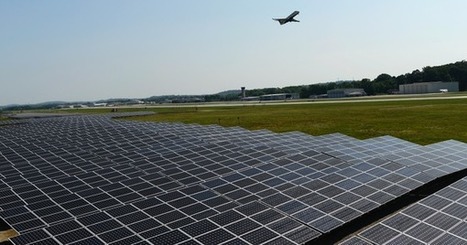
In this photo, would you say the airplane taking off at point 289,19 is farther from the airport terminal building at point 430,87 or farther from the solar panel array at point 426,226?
the airport terminal building at point 430,87

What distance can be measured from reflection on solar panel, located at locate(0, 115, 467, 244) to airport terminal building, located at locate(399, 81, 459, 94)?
15745 centimetres

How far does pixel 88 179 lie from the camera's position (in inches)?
757

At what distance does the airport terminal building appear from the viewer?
16562 cm

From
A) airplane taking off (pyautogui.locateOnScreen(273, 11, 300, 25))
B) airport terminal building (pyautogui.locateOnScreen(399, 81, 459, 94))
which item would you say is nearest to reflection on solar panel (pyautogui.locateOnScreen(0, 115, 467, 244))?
airplane taking off (pyautogui.locateOnScreen(273, 11, 300, 25))

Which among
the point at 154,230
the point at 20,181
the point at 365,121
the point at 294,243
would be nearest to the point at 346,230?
the point at 294,243

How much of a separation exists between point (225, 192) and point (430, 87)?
571 ft

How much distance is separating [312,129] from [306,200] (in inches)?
1467

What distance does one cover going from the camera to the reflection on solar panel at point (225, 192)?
40.0ft

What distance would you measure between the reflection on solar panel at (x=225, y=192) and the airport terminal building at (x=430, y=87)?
517ft

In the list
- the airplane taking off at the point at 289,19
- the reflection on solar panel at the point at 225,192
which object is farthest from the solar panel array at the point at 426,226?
the airplane taking off at the point at 289,19

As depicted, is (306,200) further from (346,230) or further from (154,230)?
(154,230)

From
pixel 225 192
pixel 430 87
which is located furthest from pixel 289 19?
pixel 430 87

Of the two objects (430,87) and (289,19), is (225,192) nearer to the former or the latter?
(289,19)

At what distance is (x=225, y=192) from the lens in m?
16.3
